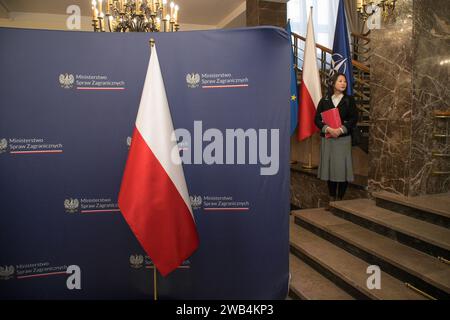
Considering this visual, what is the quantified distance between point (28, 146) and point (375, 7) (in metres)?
3.38

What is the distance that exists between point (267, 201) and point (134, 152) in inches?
37.9

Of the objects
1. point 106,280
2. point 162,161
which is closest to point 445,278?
point 162,161

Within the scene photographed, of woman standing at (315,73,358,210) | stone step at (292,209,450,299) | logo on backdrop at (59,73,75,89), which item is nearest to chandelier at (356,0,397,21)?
woman standing at (315,73,358,210)

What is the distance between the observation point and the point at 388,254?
2416mm

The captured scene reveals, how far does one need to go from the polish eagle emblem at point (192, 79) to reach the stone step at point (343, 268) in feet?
5.54

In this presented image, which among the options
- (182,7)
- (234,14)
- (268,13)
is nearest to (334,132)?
(268,13)

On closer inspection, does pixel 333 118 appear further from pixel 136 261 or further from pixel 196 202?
pixel 136 261

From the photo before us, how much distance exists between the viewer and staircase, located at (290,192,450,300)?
216 cm

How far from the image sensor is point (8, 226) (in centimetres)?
213

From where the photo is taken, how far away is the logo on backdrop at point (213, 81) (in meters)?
2.20

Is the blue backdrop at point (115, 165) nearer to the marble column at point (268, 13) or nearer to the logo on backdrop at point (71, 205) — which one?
the logo on backdrop at point (71, 205)

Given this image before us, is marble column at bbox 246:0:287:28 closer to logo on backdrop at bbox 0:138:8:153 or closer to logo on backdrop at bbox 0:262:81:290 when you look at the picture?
logo on backdrop at bbox 0:138:8:153

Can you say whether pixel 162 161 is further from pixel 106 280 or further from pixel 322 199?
pixel 322 199

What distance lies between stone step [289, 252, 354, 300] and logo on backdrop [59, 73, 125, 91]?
1.90 meters
